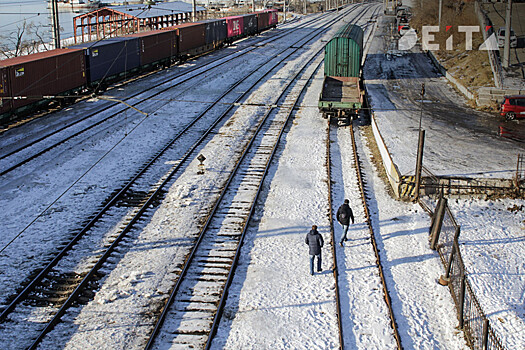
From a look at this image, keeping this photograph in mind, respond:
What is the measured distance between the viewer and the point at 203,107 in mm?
30484

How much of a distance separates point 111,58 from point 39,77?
8.50 m

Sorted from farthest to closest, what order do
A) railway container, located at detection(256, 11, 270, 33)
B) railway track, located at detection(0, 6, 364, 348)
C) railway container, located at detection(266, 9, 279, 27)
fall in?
railway container, located at detection(266, 9, 279, 27), railway container, located at detection(256, 11, 270, 33), railway track, located at detection(0, 6, 364, 348)

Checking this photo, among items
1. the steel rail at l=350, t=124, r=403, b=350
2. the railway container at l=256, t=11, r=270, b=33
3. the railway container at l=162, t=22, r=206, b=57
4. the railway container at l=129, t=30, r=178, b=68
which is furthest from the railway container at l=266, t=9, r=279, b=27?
the steel rail at l=350, t=124, r=403, b=350

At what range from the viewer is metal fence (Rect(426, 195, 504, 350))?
34.2ft

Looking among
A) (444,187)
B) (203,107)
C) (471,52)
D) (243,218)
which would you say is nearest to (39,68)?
(203,107)

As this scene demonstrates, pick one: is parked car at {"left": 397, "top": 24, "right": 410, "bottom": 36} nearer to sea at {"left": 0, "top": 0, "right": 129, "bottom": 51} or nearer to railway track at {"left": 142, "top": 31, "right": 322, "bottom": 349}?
sea at {"left": 0, "top": 0, "right": 129, "bottom": 51}

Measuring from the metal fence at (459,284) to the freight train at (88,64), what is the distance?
1112cm

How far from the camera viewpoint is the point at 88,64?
106ft

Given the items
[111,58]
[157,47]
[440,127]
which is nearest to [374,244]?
[440,127]

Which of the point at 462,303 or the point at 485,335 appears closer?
the point at 485,335

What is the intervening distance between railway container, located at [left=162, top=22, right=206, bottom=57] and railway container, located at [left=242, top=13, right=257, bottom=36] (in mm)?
13948

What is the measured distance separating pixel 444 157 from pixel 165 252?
514 inches

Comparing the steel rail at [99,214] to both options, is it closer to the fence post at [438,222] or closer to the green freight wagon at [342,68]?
the green freight wagon at [342,68]

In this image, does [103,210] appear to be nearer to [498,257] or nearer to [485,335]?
[485,335]
